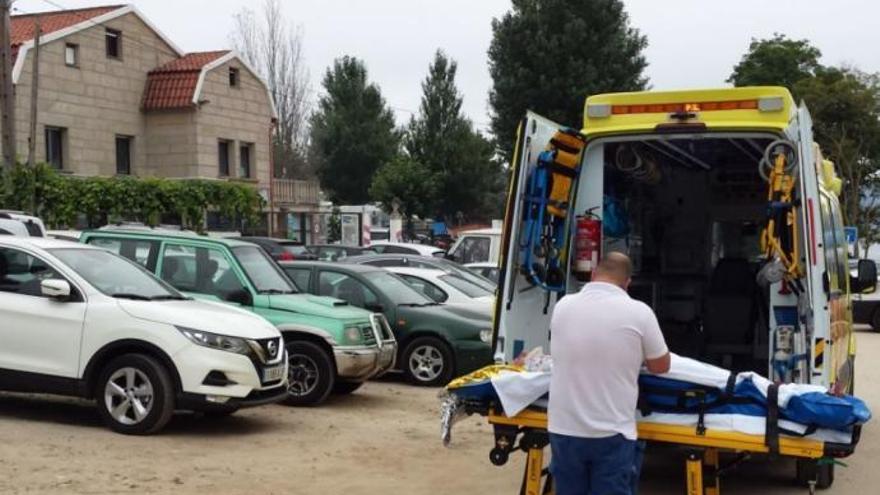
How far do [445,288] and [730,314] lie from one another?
5965 mm

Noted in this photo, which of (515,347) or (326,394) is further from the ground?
(515,347)

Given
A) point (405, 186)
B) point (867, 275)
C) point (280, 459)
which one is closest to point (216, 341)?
point (280, 459)

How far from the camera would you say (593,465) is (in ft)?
17.3

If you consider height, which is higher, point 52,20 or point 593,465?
point 52,20

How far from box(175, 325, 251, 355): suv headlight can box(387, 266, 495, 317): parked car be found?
208 inches

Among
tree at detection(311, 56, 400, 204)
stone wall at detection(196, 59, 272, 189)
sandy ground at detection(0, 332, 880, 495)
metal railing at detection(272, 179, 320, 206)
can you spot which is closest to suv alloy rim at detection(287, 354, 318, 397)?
sandy ground at detection(0, 332, 880, 495)

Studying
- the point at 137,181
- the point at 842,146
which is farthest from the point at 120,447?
the point at 842,146

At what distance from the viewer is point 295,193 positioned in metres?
40.1

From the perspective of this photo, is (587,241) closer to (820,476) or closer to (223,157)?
(820,476)

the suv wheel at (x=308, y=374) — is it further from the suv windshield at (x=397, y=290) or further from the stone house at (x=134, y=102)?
the stone house at (x=134, y=102)

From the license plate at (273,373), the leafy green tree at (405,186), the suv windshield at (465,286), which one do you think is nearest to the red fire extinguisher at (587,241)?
the license plate at (273,373)

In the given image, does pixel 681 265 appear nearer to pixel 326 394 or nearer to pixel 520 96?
pixel 326 394

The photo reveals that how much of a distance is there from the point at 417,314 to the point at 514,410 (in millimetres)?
6951

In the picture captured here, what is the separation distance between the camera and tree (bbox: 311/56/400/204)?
2170 inches
